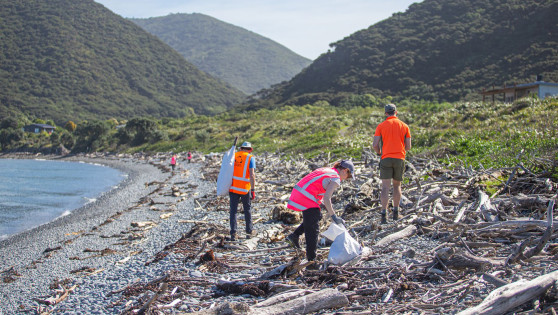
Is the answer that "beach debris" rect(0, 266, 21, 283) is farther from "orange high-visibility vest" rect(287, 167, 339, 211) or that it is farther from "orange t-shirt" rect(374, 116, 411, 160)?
"orange t-shirt" rect(374, 116, 411, 160)

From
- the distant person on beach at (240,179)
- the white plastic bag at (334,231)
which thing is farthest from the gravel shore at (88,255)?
the white plastic bag at (334,231)

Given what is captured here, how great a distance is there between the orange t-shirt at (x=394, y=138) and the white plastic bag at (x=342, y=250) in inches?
104

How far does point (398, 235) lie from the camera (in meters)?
7.07

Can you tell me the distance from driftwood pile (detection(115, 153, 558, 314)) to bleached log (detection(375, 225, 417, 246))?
2 cm

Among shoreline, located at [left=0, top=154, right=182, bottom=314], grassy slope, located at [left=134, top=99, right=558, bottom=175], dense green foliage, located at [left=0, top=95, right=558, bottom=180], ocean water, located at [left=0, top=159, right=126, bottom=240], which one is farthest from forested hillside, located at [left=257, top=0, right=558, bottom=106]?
shoreline, located at [left=0, top=154, right=182, bottom=314]

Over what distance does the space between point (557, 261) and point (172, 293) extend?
4.99 metres

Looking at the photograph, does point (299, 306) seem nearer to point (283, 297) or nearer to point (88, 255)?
point (283, 297)

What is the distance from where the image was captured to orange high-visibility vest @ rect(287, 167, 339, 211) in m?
6.07

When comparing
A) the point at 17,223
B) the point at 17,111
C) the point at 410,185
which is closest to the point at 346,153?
the point at 410,185

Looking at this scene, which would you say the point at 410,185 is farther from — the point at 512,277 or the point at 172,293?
the point at 172,293

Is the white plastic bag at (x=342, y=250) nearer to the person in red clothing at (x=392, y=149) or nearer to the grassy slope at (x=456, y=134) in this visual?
the person in red clothing at (x=392, y=149)

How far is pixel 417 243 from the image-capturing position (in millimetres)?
6789

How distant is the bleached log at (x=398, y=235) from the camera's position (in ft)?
22.6

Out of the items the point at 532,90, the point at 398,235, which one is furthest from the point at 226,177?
the point at 532,90
